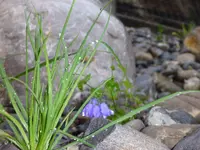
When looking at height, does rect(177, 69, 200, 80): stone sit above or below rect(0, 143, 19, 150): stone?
below

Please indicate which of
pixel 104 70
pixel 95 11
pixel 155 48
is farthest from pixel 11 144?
pixel 155 48

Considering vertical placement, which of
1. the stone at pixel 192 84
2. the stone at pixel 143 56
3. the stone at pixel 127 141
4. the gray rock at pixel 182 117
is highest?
the stone at pixel 127 141

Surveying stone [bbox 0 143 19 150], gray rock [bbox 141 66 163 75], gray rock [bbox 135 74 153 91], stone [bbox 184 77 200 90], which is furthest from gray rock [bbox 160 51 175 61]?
stone [bbox 0 143 19 150]

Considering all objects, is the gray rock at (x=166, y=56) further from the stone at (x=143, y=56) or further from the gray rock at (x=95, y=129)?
the gray rock at (x=95, y=129)

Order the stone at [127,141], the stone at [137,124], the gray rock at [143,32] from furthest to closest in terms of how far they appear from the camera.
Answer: the gray rock at [143,32] < the stone at [137,124] < the stone at [127,141]

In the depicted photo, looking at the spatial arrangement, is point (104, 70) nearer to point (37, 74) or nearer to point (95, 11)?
point (95, 11)

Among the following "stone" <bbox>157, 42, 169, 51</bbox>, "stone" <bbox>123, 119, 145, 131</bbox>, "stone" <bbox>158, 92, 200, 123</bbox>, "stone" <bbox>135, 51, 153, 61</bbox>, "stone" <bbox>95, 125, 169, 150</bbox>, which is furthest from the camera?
"stone" <bbox>157, 42, 169, 51</bbox>

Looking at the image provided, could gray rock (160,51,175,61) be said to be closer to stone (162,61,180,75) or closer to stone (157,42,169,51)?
stone (157,42,169,51)

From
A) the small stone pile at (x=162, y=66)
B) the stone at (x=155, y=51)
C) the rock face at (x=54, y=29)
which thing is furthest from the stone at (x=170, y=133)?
the stone at (x=155, y=51)
